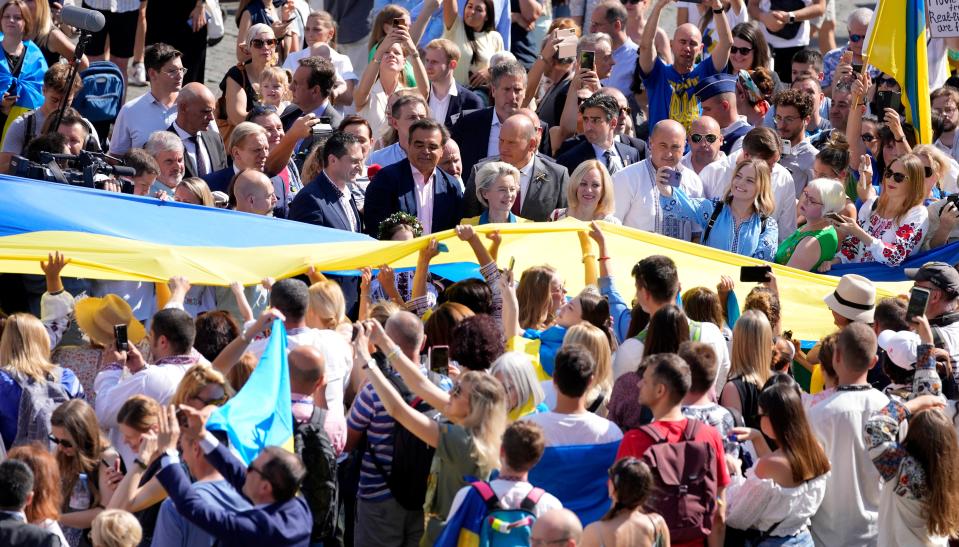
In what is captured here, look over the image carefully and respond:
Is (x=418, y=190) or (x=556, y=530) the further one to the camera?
(x=418, y=190)

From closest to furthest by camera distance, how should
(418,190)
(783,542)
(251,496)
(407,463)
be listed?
1. (251,496)
2. (783,542)
3. (407,463)
4. (418,190)

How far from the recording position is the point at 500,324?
26.0 feet

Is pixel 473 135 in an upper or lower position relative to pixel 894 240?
lower

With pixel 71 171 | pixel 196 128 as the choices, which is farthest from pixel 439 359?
pixel 196 128

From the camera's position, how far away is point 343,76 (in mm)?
12844

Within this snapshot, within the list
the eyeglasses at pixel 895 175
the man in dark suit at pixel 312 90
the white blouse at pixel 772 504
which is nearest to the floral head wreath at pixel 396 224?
the man in dark suit at pixel 312 90

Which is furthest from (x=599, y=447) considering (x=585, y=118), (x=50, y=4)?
(x=50, y=4)

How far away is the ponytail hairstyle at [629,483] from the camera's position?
5.80 m

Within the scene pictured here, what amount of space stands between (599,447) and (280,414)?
1353mm

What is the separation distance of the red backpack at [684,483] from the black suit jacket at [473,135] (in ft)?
17.7

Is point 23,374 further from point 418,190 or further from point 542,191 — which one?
point 542,191

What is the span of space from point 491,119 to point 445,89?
0.75 meters

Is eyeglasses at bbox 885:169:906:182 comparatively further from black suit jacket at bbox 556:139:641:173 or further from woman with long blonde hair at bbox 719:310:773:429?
woman with long blonde hair at bbox 719:310:773:429

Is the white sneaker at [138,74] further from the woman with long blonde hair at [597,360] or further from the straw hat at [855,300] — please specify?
the woman with long blonde hair at [597,360]
